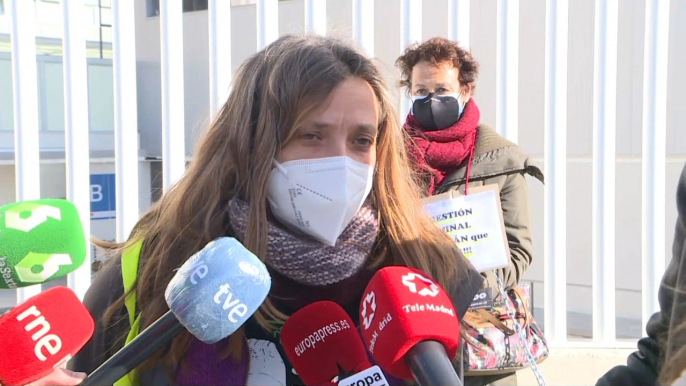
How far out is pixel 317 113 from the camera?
150 cm

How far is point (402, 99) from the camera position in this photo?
3.23 meters

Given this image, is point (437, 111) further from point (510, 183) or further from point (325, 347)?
point (325, 347)

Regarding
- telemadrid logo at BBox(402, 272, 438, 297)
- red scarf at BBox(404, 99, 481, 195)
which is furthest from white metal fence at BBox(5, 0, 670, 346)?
telemadrid logo at BBox(402, 272, 438, 297)

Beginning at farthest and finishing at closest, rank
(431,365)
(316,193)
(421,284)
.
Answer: (316,193)
(421,284)
(431,365)

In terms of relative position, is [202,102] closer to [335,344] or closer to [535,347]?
[535,347]

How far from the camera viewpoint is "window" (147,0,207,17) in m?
5.18

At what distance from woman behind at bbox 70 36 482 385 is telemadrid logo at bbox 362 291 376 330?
31 cm

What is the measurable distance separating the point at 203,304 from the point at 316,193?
584mm

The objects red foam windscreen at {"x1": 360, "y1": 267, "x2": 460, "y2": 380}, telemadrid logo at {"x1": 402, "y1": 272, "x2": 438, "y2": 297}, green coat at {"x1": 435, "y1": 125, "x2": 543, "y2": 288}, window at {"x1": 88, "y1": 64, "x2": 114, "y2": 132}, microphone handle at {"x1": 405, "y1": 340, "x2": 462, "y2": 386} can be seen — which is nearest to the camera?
microphone handle at {"x1": 405, "y1": 340, "x2": 462, "y2": 386}

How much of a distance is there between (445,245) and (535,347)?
106 cm

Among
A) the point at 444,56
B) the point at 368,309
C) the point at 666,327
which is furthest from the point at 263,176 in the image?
the point at 444,56

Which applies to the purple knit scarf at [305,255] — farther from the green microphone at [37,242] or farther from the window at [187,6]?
the window at [187,6]

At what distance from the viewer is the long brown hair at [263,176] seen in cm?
146

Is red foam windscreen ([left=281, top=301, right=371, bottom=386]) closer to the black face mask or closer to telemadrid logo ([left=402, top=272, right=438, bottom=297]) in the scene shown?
telemadrid logo ([left=402, top=272, right=438, bottom=297])
